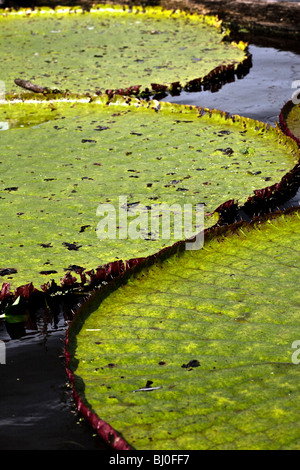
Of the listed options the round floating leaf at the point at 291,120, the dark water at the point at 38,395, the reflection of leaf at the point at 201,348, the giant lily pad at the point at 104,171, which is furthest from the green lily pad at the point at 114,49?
the dark water at the point at 38,395

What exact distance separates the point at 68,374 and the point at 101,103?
2.65 meters

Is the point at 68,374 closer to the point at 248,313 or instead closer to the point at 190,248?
the point at 248,313

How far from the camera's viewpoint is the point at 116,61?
203 inches

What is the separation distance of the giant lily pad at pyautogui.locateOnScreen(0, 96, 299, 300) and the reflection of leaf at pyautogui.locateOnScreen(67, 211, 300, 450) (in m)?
0.22

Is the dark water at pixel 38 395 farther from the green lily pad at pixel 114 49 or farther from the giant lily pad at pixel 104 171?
the green lily pad at pixel 114 49

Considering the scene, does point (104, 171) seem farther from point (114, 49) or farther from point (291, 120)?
point (114, 49)

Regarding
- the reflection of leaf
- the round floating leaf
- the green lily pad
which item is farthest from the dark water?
the green lily pad

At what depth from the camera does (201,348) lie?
1886 millimetres

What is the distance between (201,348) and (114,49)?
421 centimetres

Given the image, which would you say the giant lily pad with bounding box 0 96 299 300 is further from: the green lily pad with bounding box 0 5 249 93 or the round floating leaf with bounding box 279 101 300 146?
the green lily pad with bounding box 0 5 249 93

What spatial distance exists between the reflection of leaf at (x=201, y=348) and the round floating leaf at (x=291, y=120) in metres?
1.08

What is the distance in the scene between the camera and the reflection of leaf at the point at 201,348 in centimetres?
157

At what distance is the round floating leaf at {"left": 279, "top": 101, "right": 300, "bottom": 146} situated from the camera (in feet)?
11.4
